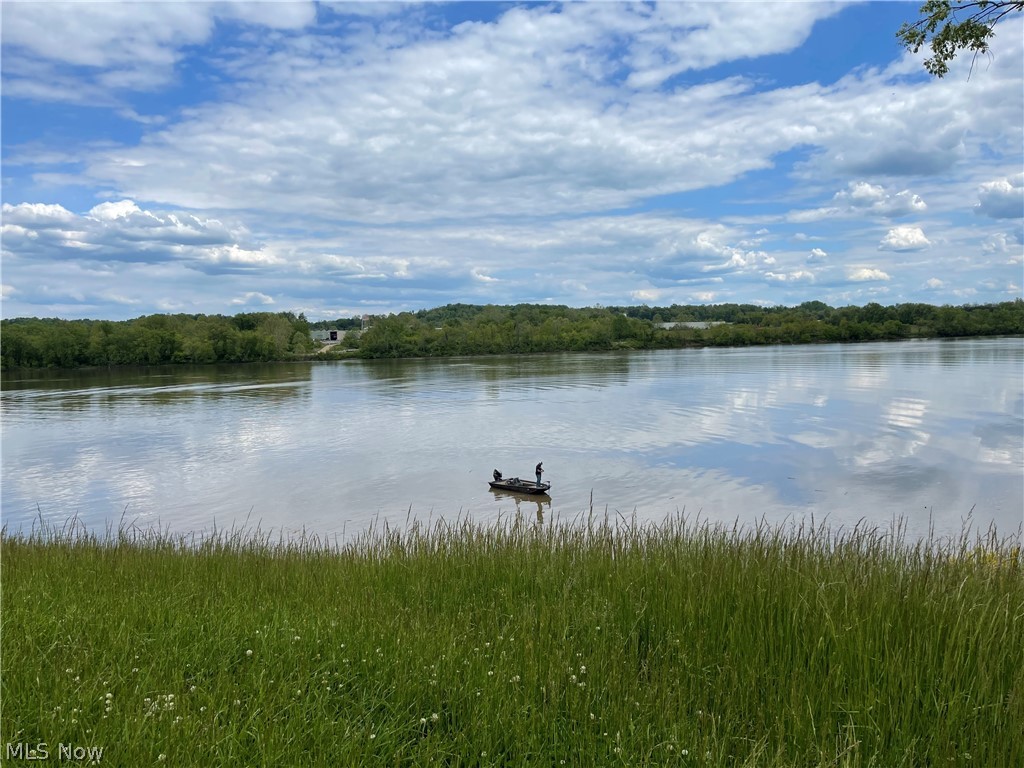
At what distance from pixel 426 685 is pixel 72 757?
1555 millimetres

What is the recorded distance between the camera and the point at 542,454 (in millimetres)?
28812

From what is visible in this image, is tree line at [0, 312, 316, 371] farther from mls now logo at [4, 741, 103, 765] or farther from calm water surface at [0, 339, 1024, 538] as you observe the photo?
mls now logo at [4, 741, 103, 765]

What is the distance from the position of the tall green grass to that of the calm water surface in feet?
22.1

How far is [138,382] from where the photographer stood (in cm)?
7644

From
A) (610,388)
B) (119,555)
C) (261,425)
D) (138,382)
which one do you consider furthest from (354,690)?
(138,382)

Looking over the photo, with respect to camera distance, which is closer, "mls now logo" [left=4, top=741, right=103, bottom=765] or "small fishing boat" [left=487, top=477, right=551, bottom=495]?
"mls now logo" [left=4, top=741, right=103, bottom=765]

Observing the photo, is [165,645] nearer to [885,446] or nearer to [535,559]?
[535,559]

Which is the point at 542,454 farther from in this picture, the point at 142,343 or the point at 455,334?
the point at 455,334

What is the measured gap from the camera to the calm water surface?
1973 cm

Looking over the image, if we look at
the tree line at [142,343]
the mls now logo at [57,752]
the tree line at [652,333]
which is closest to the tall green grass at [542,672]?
the mls now logo at [57,752]

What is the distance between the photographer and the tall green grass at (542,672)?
9.99 feet

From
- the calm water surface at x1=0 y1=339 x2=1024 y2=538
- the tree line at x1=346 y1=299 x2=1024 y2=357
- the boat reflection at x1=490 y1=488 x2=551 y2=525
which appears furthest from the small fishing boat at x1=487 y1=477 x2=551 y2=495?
the tree line at x1=346 y1=299 x2=1024 y2=357

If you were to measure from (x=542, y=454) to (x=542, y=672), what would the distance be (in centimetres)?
2519

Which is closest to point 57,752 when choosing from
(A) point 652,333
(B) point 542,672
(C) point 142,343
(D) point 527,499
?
(B) point 542,672
